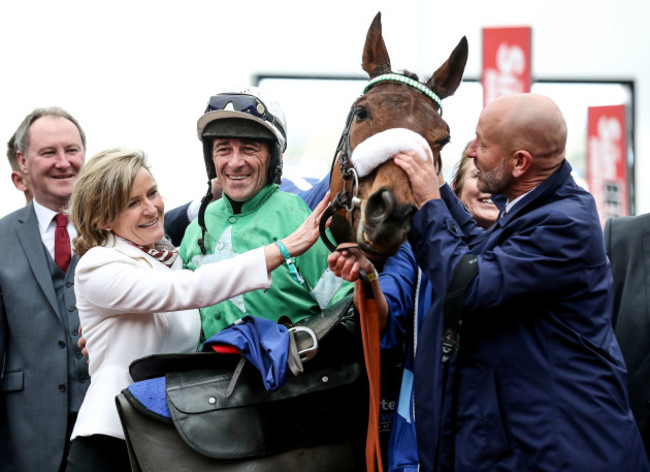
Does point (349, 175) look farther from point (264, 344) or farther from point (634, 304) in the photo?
point (634, 304)

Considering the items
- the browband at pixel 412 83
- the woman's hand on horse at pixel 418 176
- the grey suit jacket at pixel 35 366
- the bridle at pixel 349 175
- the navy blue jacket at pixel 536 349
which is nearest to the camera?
the navy blue jacket at pixel 536 349

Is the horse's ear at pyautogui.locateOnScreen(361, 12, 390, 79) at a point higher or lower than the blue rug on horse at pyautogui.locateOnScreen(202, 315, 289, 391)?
higher

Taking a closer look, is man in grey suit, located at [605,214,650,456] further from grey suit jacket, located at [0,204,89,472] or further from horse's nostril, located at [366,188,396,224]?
grey suit jacket, located at [0,204,89,472]

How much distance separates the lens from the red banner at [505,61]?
8.45 meters

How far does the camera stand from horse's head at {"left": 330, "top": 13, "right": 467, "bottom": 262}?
1949 mm

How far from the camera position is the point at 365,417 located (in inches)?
99.5

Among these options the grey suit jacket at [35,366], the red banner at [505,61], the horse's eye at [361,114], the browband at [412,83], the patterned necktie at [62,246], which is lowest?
the grey suit jacket at [35,366]

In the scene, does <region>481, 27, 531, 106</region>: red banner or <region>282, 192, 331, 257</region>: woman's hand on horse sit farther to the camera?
<region>481, 27, 531, 106</region>: red banner

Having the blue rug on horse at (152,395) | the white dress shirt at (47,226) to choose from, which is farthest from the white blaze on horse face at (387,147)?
the white dress shirt at (47,226)

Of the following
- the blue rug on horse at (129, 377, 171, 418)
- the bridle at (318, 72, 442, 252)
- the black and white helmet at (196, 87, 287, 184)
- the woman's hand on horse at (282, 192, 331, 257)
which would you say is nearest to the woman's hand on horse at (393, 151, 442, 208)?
the bridle at (318, 72, 442, 252)

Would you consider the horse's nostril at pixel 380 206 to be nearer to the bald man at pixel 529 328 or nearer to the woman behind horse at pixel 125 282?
the bald man at pixel 529 328

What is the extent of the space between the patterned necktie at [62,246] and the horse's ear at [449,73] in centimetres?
209

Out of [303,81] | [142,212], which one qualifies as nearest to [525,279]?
[142,212]

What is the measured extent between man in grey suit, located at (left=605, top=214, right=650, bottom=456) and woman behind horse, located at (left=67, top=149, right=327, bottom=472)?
1.39 meters
